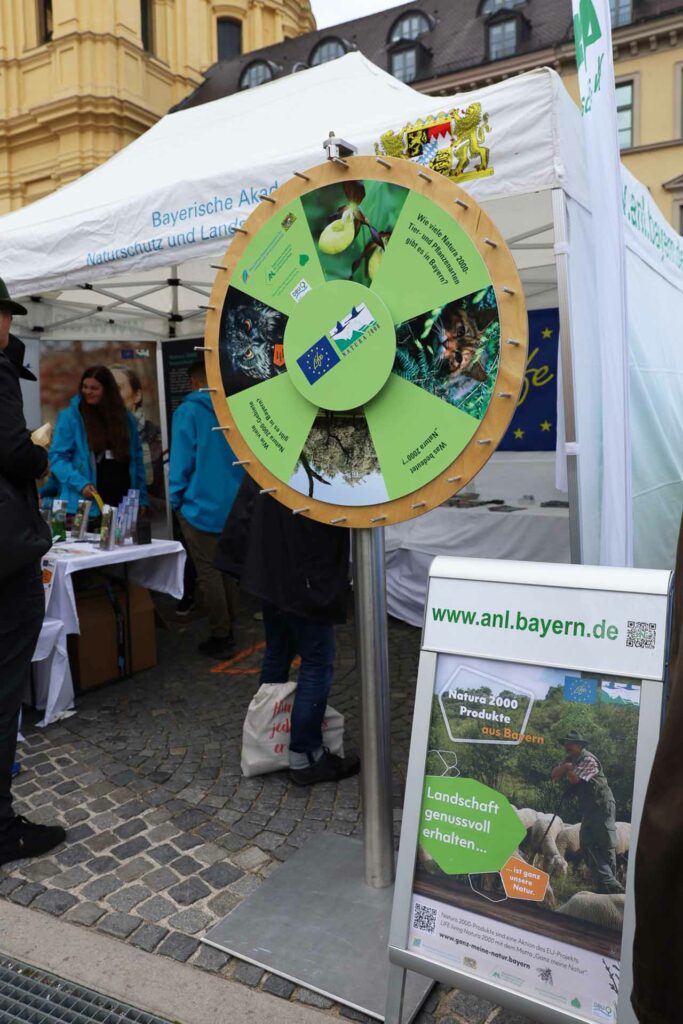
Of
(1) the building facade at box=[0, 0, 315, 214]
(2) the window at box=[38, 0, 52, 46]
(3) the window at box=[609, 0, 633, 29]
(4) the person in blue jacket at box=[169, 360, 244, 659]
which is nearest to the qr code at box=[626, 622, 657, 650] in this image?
(4) the person in blue jacket at box=[169, 360, 244, 659]

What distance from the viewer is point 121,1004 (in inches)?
75.0

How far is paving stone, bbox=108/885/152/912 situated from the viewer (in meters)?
2.32

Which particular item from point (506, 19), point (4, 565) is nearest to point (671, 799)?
point (4, 565)

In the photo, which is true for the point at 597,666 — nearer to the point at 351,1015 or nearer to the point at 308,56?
the point at 351,1015

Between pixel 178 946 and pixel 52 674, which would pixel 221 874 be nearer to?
pixel 178 946

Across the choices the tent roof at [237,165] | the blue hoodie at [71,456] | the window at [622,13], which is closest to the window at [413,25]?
the window at [622,13]

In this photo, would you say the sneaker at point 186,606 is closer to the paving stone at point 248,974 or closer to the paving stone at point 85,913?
the paving stone at point 85,913

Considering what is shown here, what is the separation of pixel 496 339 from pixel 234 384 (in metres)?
0.79

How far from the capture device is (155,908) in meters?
2.30

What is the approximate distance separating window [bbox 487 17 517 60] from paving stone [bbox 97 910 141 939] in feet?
84.4

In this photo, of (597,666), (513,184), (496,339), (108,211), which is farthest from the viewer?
(108,211)

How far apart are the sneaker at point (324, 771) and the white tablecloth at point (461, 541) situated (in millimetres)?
1748

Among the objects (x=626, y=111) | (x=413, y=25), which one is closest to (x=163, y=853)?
(x=626, y=111)

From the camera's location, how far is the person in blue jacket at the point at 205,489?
183 inches
